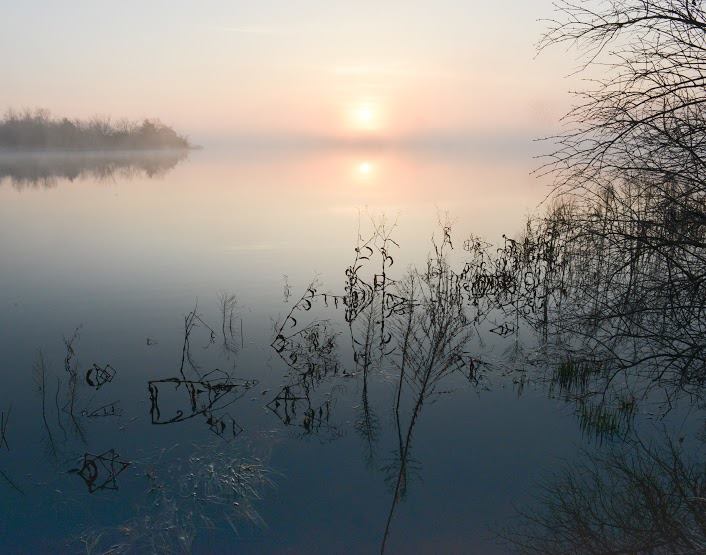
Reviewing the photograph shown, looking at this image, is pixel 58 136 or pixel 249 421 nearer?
pixel 249 421

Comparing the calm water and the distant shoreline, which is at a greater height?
the distant shoreline

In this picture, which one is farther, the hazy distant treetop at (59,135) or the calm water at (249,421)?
the hazy distant treetop at (59,135)

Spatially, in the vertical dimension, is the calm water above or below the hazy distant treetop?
below

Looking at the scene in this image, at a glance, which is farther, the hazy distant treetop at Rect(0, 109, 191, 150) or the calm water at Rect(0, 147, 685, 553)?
the hazy distant treetop at Rect(0, 109, 191, 150)

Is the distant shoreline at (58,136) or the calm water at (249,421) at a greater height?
the distant shoreline at (58,136)

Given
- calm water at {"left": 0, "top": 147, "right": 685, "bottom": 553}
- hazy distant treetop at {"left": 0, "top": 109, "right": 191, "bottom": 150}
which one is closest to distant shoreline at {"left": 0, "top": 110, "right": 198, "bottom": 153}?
hazy distant treetop at {"left": 0, "top": 109, "right": 191, "bottom": 150}

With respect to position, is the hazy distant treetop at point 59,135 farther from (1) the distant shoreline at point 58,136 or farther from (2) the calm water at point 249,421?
(2) the calm water at point 249,421

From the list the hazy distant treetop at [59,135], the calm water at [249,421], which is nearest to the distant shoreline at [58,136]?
the hazy distant treetop at [59,135]

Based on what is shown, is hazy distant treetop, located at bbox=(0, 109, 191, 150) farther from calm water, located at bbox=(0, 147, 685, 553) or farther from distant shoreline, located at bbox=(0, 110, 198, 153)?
calm water, located at bbox=(0, 147, 685, 553)

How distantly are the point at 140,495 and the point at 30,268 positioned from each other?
47.5ft

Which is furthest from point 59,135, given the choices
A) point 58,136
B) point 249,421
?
point 249,421

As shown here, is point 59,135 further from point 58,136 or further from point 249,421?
point 249,421

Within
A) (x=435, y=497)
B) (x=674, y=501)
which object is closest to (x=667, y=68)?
(x=674, y=501)

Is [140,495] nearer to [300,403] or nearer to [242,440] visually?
[242,440]
